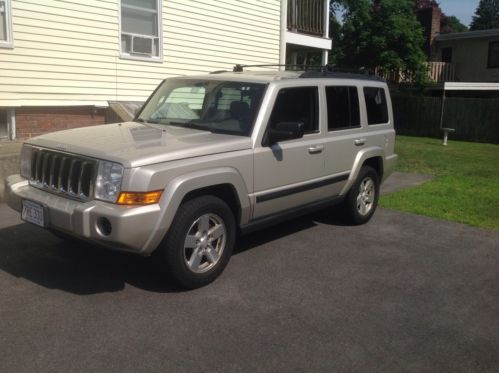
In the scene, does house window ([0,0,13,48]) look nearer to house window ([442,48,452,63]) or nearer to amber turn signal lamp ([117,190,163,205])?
amber turn signal lamp ([117,190,163,205])

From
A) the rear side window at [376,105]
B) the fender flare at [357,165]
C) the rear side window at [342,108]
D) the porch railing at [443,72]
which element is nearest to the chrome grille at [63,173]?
the rear side window at [342,108]

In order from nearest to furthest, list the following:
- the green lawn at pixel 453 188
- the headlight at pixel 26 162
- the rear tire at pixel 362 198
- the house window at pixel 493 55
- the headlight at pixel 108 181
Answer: the headlight at pixel 108 181
the headlight at pixel 26 162
the rear tire at pixel 362 198
the green lawn at pixel 453 188
the house window at pixel 493 55

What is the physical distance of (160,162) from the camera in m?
4.09

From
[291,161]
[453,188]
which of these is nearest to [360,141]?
[291,161]

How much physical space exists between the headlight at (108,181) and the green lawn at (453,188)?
16.1 ft

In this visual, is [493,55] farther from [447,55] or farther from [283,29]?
[283,29]

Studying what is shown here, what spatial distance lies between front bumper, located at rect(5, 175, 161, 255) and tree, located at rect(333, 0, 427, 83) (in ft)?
73.6

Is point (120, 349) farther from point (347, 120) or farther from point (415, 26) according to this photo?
point (415, 26)

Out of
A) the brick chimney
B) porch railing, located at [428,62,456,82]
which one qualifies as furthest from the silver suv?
the brick chimney

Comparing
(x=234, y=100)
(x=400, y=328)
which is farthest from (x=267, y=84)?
(x=400, y=328)

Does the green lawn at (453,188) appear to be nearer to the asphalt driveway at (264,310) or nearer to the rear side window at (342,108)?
the asphalt driveway at (264,310)

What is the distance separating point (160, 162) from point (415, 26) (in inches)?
948

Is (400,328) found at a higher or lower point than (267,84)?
lower

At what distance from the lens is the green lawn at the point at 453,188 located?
25.0 feet
